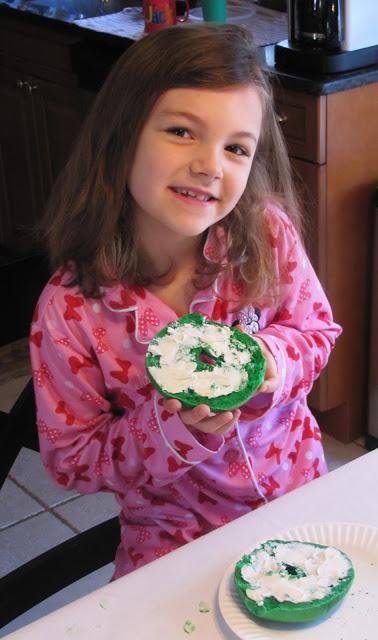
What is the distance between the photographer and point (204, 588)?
3.12ft

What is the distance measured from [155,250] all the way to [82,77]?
1768 mm

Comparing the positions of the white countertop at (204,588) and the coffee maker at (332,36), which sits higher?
the coffee maker at (332,36)

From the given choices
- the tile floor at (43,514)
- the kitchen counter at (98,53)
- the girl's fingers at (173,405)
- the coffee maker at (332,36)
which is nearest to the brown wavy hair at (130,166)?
the girl's fingers at (173,405)

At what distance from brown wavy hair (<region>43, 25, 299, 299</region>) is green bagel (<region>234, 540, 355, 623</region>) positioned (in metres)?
0.48

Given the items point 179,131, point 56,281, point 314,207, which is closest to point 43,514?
point 314,207

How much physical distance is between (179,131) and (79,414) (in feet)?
1.31

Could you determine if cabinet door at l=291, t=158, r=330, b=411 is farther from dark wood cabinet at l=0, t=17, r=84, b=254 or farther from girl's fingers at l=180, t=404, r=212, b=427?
girl's fingers at l=180, t=404, r=212, b=427

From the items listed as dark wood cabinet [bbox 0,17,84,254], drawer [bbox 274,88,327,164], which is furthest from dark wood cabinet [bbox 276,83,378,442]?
dark wood cabinet [bbox 0,17,84,254]

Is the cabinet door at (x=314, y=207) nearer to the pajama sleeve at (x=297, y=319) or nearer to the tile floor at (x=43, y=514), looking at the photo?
the tile floor at (x=43, y=514)

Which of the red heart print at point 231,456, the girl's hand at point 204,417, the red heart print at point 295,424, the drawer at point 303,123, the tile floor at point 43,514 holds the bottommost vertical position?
the tile floor at point 43,514

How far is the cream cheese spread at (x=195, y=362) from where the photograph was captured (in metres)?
1.04

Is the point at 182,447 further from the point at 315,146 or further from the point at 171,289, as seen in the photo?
the point at 315,146

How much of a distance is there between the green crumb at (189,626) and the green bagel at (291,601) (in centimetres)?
5

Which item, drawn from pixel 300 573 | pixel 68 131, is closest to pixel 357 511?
pixel 300 573
